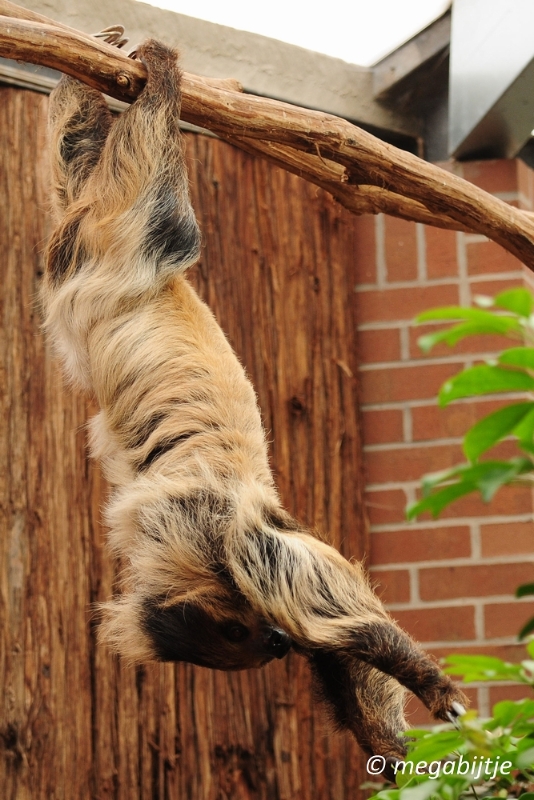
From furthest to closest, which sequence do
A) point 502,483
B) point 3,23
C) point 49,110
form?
point 49,110 < point 3,23 < point 502,483

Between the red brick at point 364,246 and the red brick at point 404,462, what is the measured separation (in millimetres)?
784

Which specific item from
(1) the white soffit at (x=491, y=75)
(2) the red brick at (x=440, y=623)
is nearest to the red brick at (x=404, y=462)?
(2) the red brick at (x=440, y=623)

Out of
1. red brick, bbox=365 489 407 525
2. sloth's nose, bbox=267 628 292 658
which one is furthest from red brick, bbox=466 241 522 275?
sloth's nose, bbox=267 628 292 658

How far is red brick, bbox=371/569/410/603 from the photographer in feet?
13.5

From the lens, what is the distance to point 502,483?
2.54ft

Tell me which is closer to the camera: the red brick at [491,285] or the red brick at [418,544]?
the red brick at [418,544]

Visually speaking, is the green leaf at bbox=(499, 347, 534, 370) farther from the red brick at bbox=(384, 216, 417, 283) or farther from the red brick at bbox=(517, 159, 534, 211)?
the red brick at bbox=(517, 159, 534, 211)

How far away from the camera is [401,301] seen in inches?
170

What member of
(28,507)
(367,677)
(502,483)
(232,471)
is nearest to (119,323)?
(232,471)

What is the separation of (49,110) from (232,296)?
1.06 m

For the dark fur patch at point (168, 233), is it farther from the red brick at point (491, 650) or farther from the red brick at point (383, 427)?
the red brick at point (491, 650)

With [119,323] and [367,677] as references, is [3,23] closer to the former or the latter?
[119,323]

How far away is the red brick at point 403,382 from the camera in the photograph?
13.9 ft

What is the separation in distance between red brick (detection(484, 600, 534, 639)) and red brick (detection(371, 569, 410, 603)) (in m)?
0.33
